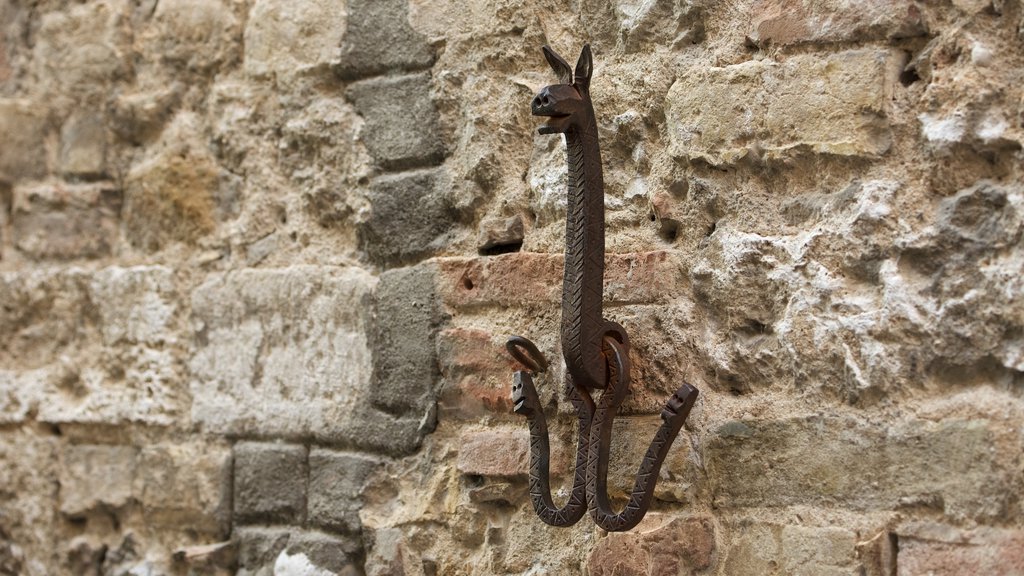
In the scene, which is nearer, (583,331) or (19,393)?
(583,331)

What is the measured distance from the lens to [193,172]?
7.06ft

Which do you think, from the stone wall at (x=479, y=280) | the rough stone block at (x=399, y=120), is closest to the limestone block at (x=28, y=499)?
the stone wall at (x=479, y=280)

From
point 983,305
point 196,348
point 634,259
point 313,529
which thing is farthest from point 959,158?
point 196,348

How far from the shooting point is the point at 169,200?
7.14 ft

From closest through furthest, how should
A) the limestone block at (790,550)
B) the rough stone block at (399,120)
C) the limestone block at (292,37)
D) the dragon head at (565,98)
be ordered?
the limestone block at (790,550), the dragon head at (565,98), the rough stone block at (399,120), the limestone block at (292,37)

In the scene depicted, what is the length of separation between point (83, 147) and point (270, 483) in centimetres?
83

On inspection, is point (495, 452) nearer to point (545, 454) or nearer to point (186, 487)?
point (545, 454)

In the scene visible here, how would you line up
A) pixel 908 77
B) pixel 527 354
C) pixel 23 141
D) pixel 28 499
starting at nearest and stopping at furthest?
1. pixel 908 77
2. pixel 527 354
3. pixel 28 499
4. pixel 23 141

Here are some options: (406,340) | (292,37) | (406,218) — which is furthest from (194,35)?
(406,340)

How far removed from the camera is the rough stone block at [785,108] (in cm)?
140

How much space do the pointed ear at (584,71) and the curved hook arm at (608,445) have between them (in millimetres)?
331


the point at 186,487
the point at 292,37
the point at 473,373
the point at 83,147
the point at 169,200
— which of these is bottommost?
the point at 186,487

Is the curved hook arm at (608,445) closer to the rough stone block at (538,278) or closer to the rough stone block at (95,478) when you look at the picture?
the rough stone block at (538,278)

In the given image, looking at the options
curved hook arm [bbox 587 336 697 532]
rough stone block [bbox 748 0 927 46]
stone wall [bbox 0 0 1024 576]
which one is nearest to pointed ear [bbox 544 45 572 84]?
stone wall [bbox 0 0 1024 576]
